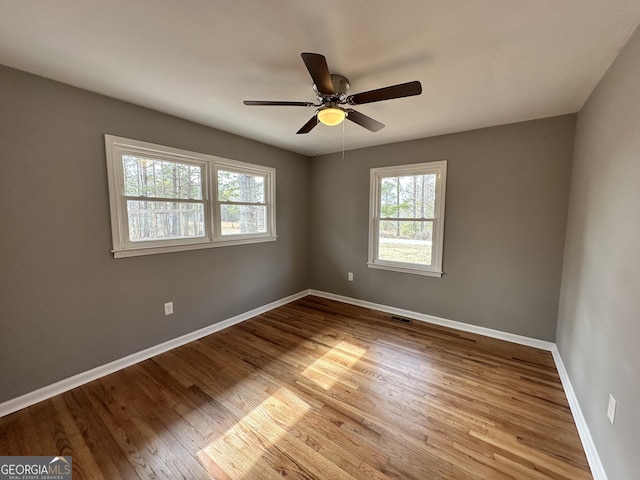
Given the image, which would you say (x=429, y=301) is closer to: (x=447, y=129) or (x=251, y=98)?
(x=447, y=129)

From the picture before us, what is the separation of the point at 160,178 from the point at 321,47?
1985 mm

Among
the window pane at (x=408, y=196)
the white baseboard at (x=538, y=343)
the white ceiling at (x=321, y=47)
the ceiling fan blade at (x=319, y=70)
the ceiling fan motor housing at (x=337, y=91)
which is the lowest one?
the white baseboard at (x=538, y=343)

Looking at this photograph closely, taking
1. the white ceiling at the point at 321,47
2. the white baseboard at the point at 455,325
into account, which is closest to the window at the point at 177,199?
the white ceiling at the point at 321,47

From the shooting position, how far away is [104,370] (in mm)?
2236

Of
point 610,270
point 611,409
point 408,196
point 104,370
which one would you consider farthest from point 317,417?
point 408,196

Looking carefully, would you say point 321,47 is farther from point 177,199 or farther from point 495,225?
point 495,225

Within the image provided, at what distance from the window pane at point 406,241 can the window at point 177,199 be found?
1.77 metres

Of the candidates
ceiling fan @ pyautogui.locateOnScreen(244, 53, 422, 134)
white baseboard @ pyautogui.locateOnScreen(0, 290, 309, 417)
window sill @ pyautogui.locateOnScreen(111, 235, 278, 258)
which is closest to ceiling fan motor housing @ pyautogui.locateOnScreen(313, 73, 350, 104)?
ceiling fan @ pyautogui.locateOnScreen(244, 53, 422, 134)

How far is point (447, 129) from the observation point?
2.94m

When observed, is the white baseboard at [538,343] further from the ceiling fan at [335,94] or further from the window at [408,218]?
the ceiling fan at [335,94]

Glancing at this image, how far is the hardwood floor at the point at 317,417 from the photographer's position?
4.74 ft

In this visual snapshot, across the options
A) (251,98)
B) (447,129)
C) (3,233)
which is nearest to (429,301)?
(447,129)

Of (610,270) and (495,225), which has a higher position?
(495,225)

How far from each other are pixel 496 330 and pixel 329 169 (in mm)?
3130
